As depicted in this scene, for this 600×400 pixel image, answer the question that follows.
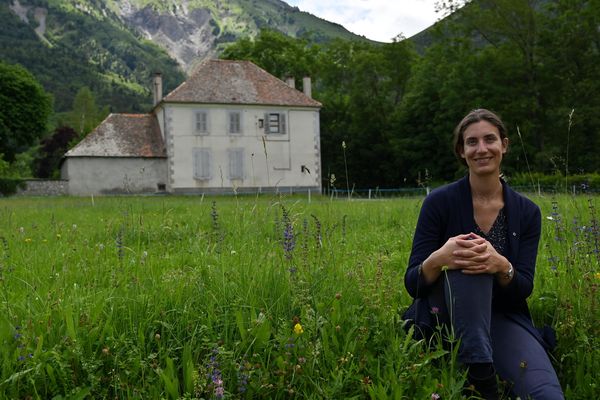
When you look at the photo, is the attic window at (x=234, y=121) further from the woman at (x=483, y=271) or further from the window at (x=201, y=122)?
the woman at (x=483, y=271)

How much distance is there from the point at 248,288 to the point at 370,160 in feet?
133

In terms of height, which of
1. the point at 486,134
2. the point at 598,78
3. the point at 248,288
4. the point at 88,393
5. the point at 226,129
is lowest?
the point at 88,393

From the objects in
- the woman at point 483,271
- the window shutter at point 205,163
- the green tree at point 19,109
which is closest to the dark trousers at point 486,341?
the woman at point 483,271

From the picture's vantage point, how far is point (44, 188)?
3422cm

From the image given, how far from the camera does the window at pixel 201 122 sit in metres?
32.9

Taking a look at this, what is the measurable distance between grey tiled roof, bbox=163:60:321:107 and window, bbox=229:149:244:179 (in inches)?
126

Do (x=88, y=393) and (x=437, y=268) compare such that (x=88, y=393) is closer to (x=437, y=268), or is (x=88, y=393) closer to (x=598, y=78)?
(x=437, y=268)

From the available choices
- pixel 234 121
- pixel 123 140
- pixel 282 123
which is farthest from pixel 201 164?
pixel 282 123

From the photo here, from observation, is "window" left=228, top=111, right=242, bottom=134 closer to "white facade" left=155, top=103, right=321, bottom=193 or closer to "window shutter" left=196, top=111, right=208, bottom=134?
"white facade" left=155, top=103, right=321, bottom=193

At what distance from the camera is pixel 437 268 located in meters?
2.85

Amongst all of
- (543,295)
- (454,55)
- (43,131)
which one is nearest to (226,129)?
(454,55)

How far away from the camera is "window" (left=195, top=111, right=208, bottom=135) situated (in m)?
32.9

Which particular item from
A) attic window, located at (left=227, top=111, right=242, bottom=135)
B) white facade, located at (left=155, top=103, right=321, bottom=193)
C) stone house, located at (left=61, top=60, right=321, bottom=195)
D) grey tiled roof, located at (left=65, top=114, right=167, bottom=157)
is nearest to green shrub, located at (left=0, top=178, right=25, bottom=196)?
stone house, located at (left=61, top=60, right=321, bottom=195)

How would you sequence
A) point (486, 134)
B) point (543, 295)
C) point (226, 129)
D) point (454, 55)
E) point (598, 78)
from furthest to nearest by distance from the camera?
Answer: 1. point (454, 55)
2. point (226, 129)
3. point (598, 78)
4. point (543, 295)
5. point (486, 134)
